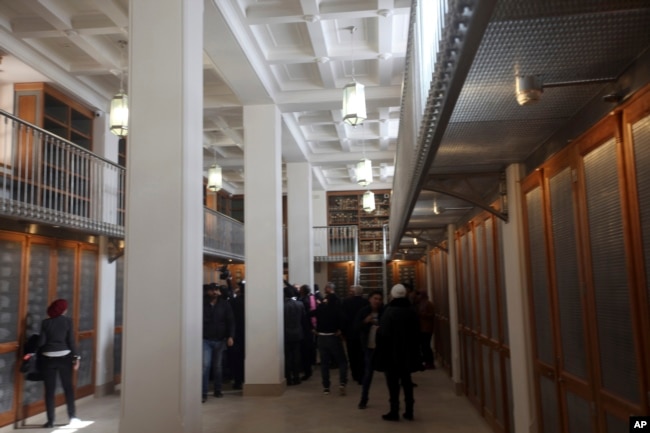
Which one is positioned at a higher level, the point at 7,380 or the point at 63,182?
the point at 63,182

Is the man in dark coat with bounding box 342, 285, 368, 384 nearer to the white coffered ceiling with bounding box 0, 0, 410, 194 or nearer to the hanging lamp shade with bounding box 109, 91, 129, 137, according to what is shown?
the white coffered ceiling with bounding box 0, 0, 410, 194

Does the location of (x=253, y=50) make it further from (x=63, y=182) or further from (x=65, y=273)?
(x=65, y=273)

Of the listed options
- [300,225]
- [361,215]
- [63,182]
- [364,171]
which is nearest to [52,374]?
[63,182]

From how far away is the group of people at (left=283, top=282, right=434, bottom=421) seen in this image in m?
7.19

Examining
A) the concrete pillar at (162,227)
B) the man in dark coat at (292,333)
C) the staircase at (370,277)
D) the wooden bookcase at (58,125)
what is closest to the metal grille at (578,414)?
the concrete pillar at (162,227)

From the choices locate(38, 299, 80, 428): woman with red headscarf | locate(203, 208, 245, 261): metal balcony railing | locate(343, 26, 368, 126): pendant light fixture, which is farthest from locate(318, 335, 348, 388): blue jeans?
locate(203, 208, 245, 261): metal balcony railing

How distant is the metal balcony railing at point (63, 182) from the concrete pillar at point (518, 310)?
5769 millimetres

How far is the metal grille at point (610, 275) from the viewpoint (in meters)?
2.94

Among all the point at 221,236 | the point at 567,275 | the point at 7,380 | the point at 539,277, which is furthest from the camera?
the point at 221,236

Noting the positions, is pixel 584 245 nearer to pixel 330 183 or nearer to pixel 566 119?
pixel 566 119

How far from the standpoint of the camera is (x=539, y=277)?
4.58 m

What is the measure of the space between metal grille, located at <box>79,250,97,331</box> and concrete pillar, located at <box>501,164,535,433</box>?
23.7ft

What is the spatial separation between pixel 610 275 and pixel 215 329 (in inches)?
278

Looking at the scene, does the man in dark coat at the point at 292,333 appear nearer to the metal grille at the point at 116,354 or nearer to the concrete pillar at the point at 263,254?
the concrete pillar at the point at 263,254
